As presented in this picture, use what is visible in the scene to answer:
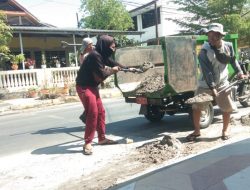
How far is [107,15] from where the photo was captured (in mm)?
41375

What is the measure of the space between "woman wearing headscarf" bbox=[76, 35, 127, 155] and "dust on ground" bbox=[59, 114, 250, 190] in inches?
32.0

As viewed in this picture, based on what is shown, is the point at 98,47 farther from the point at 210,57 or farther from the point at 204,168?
the point at 204,168

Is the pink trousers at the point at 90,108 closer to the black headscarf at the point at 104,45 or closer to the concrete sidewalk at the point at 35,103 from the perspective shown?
the black headscarf at the point at 104,45

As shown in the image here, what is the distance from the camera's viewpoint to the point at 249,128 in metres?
7.54

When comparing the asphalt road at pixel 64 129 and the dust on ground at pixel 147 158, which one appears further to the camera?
the asphalt road at pixel 64 129

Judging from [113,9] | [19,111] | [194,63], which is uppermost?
[113,9]

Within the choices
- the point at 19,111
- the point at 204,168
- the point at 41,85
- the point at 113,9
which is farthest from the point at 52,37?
the point at 204,168

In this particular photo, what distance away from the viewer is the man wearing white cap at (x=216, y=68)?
21.4 ft

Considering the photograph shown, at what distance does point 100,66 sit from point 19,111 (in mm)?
9353

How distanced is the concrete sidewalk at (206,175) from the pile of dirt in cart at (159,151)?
0.80m

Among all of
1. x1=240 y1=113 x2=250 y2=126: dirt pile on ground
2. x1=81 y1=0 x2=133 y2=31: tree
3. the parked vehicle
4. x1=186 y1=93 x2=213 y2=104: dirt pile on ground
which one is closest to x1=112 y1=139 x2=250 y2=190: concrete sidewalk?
x1=186 y1=93 x2=213 y2=104: dirt pile on ground

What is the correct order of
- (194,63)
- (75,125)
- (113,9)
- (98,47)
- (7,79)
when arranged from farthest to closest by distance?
Result: 1. (113,9)
2. (7,79)
3. (75,125)
4. (194,63)
5. (98,47)

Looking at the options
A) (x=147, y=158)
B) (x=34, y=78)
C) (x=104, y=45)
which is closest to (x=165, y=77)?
(x=104, y=45)

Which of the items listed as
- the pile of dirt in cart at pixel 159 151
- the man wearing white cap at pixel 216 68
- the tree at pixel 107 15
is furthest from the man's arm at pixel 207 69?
the tree at pixel 107 15
